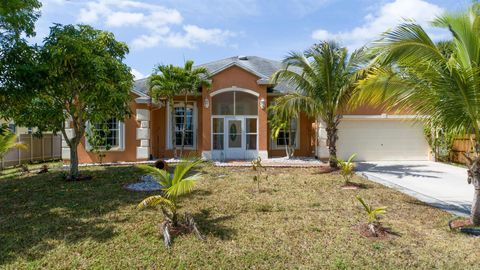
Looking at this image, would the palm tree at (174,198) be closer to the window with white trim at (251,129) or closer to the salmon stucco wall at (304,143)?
the window with white trim at (251,129)

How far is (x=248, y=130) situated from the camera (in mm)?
17219

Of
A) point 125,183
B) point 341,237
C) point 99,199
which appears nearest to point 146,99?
point 125,183

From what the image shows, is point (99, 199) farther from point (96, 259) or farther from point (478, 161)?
point (478, 161)

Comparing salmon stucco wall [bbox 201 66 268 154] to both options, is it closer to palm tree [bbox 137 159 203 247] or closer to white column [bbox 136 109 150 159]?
white column [bbox 136 109 150 159]

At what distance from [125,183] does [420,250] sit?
8.84 metres

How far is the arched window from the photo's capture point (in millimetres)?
17062

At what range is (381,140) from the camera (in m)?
17.5

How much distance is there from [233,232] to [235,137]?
37.0 ft

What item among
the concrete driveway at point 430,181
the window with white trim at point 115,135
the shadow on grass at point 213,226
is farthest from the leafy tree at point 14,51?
the concrete driveway at point 430,181

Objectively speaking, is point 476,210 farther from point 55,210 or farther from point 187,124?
point 187,124

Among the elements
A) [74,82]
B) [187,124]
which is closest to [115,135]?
[187,124]

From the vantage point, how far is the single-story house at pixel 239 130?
53.6ft

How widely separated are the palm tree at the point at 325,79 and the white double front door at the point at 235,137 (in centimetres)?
379

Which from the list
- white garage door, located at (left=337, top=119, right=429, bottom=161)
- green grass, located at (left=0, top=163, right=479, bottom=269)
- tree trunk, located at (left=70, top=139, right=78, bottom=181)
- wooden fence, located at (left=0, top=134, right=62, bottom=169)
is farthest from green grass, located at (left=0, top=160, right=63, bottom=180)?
white garage door, located at (left=337, top=119, right=429, bottom=161)
